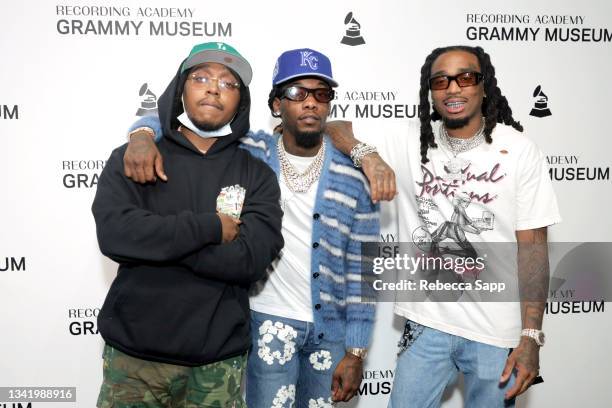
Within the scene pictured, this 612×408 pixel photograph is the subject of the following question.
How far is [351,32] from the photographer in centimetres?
257

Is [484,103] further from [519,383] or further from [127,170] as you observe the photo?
[127,170]

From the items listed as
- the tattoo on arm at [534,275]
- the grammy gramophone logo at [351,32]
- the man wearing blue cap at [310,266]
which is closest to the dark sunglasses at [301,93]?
the man wearing blue cap at [310,266]

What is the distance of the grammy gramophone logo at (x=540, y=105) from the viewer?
8.95 feet

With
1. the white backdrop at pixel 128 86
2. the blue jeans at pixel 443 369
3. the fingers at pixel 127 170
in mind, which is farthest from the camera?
the white backdrop at pixel 128 86

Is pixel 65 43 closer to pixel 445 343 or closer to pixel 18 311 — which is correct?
pixel 18 311

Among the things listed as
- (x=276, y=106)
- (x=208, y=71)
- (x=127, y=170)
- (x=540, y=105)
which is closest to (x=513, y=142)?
(x=276, y=106)

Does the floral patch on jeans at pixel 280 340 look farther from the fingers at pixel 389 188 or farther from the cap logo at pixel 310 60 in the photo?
the cap logo at pixel 310 60

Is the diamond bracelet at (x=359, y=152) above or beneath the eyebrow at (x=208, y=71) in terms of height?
beneath

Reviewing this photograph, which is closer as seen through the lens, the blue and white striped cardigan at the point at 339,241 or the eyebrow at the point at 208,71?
the eyebrow at the point at 208,71

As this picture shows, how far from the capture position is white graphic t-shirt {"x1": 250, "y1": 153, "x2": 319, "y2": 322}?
6.21 feet

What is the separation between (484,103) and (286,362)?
127cm

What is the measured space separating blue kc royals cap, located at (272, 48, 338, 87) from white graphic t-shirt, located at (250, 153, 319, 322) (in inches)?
13.7

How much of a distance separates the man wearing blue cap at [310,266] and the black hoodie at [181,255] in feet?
0.66

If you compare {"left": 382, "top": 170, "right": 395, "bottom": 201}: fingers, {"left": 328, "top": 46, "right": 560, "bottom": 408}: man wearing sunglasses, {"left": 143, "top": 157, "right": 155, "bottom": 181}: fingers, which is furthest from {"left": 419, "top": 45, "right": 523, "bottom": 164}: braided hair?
{"left": 143, "top": 157, "right": 155, "bottom": 181}: fingers
